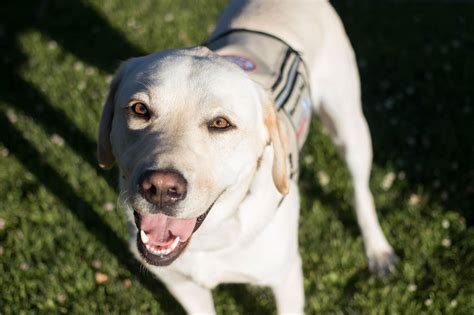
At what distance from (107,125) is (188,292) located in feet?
3.21

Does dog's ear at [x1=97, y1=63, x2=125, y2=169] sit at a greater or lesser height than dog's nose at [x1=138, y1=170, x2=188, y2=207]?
lesser

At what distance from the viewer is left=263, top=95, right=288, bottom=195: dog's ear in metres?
2.69

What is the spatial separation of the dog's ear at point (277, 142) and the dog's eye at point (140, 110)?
1.73 feet

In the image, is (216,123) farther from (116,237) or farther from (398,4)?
(398,4)

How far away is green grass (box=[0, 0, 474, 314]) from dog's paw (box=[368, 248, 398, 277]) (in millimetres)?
55

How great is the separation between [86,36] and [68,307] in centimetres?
372

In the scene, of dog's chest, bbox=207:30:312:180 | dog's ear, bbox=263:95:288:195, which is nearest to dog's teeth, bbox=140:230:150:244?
dog's ear, bbox=263:95:288:195

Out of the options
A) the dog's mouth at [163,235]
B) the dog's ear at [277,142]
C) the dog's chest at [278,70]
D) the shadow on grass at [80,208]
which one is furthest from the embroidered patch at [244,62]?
the shadow on grass at [80,208]

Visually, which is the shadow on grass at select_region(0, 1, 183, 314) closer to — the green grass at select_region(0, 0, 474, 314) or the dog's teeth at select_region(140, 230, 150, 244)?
the green grass at select_region(0, 0, 474, 314)

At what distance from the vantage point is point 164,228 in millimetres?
2541

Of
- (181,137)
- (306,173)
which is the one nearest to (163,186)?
(181,137)

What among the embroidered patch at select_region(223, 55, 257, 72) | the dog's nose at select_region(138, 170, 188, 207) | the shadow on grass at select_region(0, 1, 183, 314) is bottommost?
the shadow on grass at select_region(0, 1, 183, 314)

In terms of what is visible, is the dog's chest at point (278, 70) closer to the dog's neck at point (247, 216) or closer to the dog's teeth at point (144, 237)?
the dog's neck at point (247, 216)

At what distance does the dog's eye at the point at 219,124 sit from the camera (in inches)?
95.5
